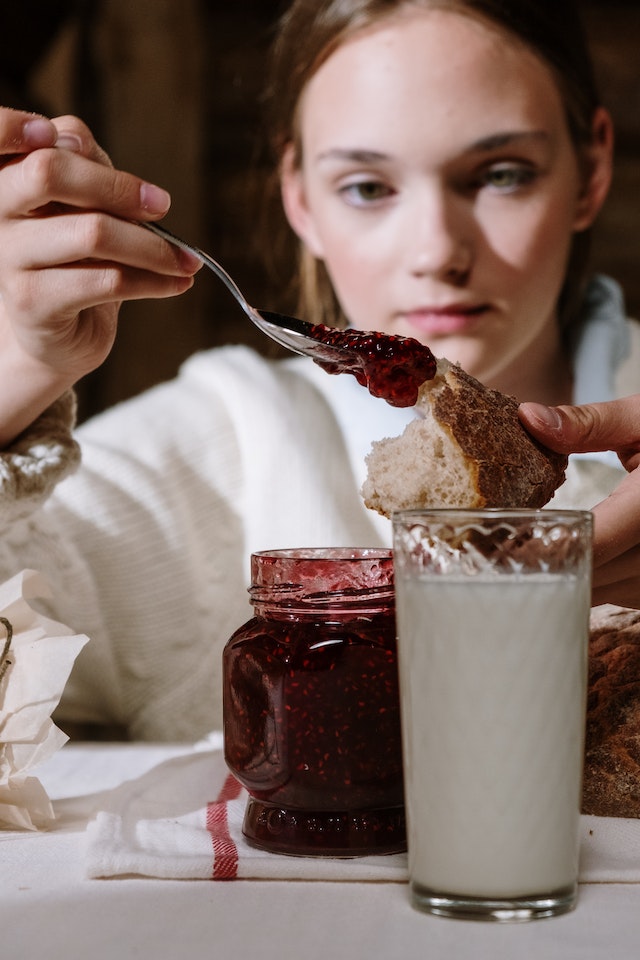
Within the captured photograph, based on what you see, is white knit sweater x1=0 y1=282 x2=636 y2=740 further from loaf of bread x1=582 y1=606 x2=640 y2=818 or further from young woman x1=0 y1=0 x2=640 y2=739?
loaf of bread x1=582 y1=606 x2=640 y2=818

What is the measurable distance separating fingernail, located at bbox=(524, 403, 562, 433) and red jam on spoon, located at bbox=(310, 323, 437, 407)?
0.27ft

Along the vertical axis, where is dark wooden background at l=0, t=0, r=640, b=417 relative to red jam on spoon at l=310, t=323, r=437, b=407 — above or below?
above

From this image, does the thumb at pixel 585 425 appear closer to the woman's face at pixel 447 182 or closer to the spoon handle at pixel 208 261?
the spoon handle at pixel 208 261

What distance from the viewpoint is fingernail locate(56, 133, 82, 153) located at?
978mm

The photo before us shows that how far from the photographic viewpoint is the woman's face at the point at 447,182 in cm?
149

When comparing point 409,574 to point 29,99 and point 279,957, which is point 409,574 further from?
point 29,99

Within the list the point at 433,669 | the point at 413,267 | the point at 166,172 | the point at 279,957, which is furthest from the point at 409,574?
Answer: the point at 166,172

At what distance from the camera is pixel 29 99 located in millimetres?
2447

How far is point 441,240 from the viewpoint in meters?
1.46

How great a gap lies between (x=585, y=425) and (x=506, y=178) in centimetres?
82

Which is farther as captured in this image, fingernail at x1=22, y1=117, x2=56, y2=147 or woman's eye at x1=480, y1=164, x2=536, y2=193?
woman's eye at x1=480, y1=164, x2=536, y2=193

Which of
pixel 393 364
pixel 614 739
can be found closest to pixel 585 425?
pixel 393 364

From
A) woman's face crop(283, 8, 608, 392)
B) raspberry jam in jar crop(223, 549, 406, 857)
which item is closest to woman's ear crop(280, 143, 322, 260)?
woman's face crop(283, 8, 608, 392)

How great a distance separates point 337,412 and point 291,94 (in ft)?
1.85
